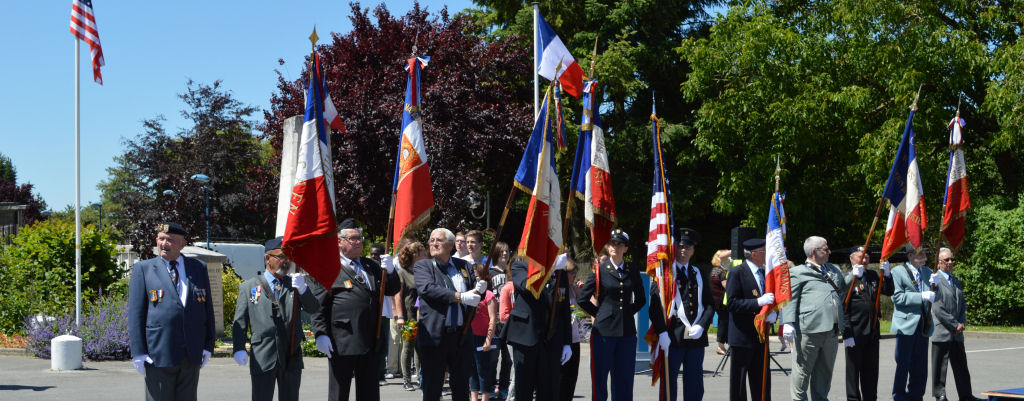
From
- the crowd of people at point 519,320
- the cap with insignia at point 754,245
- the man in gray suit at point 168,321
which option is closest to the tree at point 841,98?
the crowd of people at point 519,320

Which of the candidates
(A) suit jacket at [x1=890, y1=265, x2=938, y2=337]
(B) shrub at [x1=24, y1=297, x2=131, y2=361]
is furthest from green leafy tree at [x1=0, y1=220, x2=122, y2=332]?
(A) suit jacket at [x1=890, y1=265, x2=938, y2=337]

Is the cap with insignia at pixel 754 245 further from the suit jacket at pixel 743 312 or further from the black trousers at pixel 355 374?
the black trousers at pixel 355 374

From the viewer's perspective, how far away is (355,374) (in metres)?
8.38

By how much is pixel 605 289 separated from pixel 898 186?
4.43 m

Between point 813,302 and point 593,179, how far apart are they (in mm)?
2654

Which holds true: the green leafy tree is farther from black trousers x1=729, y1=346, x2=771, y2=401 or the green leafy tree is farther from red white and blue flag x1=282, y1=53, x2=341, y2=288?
black trousers x1=729, y1=346, x2=771, y2=401

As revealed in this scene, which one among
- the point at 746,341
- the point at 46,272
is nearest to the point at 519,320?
the point at 746,341

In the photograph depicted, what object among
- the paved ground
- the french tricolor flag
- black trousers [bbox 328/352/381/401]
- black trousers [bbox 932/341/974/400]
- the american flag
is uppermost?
the american flag

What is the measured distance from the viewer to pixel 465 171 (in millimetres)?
24547

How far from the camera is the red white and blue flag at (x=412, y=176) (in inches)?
353

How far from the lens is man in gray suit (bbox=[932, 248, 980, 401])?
38.0 ft

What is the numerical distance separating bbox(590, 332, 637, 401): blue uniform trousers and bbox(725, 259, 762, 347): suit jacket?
111 centimetres

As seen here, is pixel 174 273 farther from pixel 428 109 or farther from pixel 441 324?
pixel 428 109

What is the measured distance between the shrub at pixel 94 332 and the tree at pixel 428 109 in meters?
7.75
